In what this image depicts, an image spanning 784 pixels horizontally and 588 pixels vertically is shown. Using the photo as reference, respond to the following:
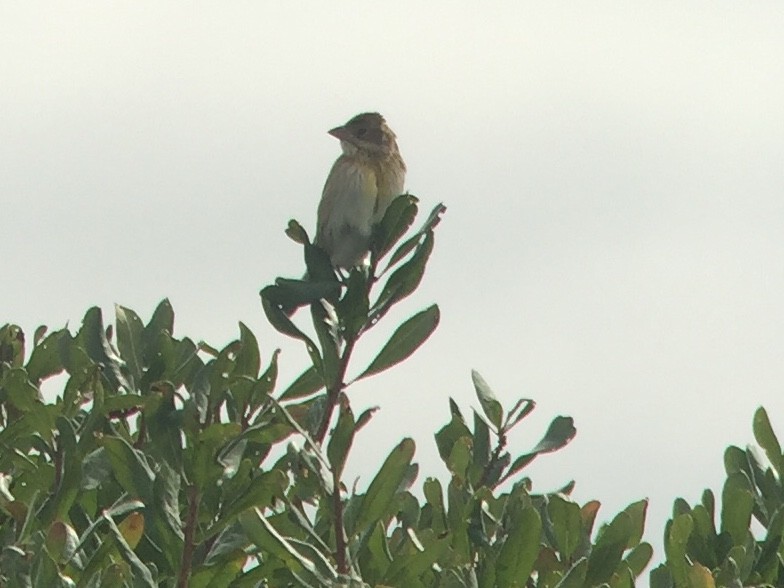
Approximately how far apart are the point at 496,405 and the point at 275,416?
71 centimetres

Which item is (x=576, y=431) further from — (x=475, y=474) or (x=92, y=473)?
(x=92, y=473)

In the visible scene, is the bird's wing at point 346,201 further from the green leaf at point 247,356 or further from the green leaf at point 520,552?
the green leaf at point 520,552

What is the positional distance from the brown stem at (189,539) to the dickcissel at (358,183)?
181 centimetres

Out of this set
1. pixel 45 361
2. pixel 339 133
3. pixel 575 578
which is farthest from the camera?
pixel 339 133

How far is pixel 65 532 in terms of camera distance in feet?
10.2

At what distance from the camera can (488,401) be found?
4273 mm

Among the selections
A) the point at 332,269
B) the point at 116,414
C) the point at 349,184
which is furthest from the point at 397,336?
the point at 349,184

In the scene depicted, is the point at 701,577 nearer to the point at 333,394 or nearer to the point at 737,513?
the point at 737,513

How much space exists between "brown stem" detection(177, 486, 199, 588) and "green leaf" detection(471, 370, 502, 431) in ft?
Result: 3.56

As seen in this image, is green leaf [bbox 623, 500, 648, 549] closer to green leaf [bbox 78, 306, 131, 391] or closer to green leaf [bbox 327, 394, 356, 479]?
green leaf [bbox 327, 394, 356, 479]

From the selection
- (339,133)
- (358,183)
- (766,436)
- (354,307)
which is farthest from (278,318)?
(339,133)

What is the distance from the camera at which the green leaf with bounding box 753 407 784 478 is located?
4527 mm

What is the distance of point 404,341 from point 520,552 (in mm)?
833

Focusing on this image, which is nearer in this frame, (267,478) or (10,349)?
(267,478)
